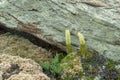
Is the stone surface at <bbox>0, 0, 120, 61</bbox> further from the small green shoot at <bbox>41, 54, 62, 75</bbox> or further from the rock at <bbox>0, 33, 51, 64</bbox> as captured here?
the small green shoot at <bbox>41, 54, 62, 75</bbox>

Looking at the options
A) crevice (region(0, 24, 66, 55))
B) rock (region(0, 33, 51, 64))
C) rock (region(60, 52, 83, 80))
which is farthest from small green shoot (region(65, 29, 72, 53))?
rock (region(0, 33, 51, 64))

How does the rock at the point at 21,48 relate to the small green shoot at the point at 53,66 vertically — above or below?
below

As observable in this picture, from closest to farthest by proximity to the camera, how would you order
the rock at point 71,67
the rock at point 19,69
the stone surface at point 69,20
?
the rock at point 19,69
the rock at point 71,67
the stone surface at point 69,20

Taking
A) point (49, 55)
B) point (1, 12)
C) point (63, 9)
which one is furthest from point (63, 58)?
point (1, 12)

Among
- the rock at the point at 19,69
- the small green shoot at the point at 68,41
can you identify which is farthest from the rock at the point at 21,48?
the small green shoot at the point at 68,41

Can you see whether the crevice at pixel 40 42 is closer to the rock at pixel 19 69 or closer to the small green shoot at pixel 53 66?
the small green shoot at pixel 53 66
